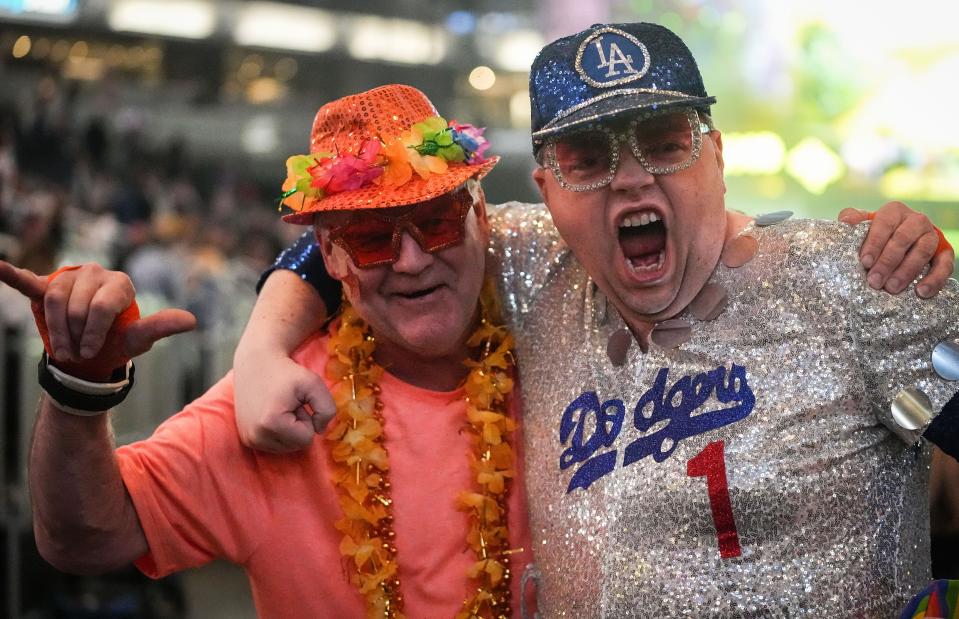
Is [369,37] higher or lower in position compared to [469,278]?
higher

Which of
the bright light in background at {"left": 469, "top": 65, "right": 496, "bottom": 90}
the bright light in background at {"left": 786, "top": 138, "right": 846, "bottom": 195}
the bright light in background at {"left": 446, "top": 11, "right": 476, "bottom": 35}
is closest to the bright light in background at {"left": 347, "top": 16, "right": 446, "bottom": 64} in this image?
the bright light in background at {"left": 446, "top": 11, "right": 476, "bottom": 35}

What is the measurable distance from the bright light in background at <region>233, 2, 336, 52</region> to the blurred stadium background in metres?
0.02

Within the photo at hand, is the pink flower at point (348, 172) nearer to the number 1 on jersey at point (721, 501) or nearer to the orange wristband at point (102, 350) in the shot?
the orange wristband at point (102, 350)

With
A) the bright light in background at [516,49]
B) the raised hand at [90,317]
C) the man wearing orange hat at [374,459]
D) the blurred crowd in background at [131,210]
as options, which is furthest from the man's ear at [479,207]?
the bright light in background at [516,49]

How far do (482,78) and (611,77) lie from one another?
980 centimetres

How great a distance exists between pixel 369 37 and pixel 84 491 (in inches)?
381

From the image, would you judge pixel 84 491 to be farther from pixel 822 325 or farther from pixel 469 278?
pixel 822 325

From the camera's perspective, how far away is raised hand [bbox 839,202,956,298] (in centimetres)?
170

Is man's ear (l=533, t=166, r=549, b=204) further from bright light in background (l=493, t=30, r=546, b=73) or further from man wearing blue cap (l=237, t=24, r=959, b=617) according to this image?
bright light in background (l=493, t=30, r=546, b=73)

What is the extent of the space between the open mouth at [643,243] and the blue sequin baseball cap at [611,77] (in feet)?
0.63

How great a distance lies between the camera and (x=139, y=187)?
905 cm

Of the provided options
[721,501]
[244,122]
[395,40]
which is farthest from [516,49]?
[721,501]

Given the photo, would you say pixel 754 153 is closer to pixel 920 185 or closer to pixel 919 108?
pixel 919 108

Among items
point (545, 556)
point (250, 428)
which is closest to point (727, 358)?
point (545, 556)
